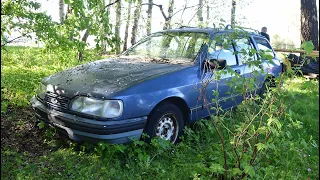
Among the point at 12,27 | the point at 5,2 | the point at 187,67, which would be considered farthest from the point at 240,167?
the point at 5,2

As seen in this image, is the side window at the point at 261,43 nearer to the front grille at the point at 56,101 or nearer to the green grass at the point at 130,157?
the green grass at the point at 130,157

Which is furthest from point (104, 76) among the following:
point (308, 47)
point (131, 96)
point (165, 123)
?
point (308, 47)

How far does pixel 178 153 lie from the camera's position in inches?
140

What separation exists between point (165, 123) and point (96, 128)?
3.11ft

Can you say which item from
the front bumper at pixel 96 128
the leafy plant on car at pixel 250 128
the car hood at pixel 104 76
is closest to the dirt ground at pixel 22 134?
the front bumper at pixel 96 128

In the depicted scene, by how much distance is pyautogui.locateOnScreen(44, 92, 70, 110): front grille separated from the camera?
3.30 m

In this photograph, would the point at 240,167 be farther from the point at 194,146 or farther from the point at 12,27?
the point at 12,27

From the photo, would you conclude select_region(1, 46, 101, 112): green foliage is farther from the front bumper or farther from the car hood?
the front bumper

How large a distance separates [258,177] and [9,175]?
237 centimetres

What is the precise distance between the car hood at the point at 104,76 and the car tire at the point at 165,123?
1.41ft

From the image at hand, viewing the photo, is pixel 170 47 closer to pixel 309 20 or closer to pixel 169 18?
pixel 169 18

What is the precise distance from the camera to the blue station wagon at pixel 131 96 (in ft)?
10.2

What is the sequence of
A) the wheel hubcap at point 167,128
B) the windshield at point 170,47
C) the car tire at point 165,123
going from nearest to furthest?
the car tire at point 165,123 → the wheel hubcap at point 167,128 → the windshield at point 170,47

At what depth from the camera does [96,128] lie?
9.97 ft
